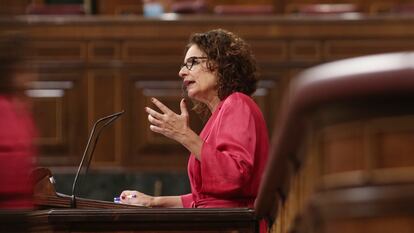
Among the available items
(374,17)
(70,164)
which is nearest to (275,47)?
(374,17)

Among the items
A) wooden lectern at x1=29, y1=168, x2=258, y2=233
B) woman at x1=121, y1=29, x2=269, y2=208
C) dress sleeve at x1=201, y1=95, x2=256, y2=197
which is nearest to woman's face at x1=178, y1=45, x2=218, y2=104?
woman at x1=121, y1=29, x2=269, y2=208

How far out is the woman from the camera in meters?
3.72

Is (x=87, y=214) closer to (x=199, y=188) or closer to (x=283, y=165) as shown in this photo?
(x=199, y=188)

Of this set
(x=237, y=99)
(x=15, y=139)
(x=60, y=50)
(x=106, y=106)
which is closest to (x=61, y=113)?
(x=106, y=106)

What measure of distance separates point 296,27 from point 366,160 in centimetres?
619

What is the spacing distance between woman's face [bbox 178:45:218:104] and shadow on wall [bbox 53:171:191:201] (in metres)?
3.40

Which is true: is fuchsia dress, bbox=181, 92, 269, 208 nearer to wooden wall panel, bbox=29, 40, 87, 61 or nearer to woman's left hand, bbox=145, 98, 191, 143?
woman's left hand, bbox=145, 98, 191, 143

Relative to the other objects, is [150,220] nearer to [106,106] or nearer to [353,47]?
[106,106]

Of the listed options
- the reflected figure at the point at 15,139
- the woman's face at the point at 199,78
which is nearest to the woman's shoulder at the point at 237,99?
the woman's face at the point at 199,78

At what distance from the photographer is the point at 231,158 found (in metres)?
3.70

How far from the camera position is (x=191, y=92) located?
409 cm

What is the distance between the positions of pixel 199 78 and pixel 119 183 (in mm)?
3572

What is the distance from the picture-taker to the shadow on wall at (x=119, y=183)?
7496 millimetres

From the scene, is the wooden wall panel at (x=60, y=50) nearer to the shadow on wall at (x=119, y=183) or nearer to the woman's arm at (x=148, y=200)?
the shadow on wall at (x=119, y=183)
